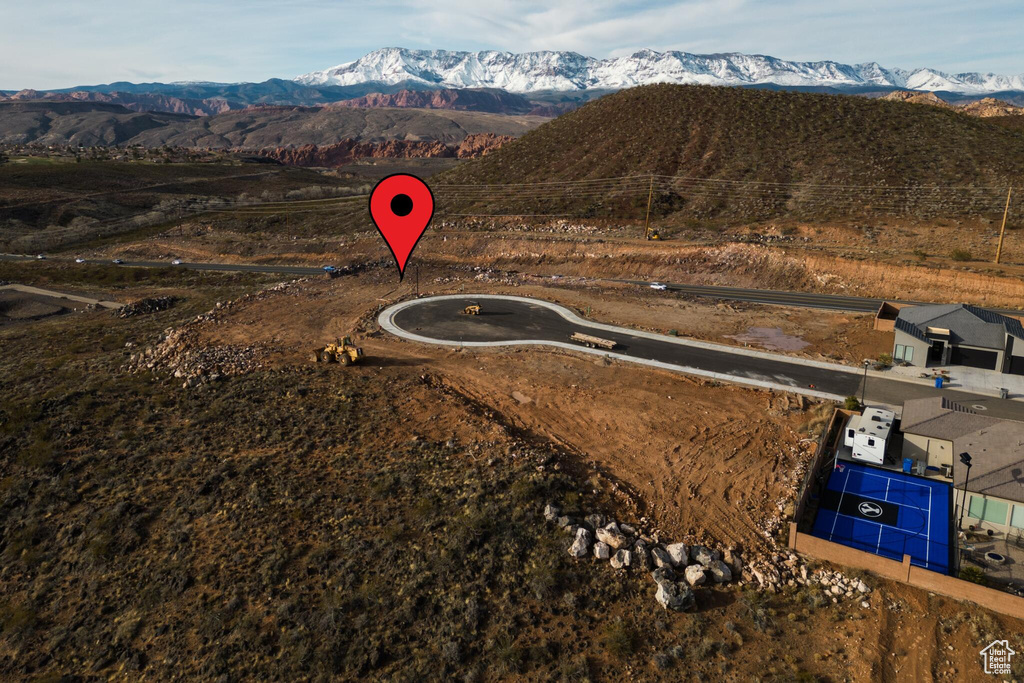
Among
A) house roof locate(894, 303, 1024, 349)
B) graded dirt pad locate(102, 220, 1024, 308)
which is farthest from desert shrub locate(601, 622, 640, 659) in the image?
graded dirt pad locate(102, 220, 1024, 308)

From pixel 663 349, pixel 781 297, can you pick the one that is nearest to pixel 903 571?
pixel 663 349

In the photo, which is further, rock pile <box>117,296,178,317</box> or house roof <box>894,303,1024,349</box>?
rock pile <box>117,296,178,317</box>

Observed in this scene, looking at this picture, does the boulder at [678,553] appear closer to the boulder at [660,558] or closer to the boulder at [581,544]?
the boulder at [660,558]

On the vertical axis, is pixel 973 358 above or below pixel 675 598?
above

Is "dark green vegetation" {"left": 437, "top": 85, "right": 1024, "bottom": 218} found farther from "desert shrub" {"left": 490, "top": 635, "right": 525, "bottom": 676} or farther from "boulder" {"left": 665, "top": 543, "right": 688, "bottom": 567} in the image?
"desert shrub" {"left": 490, "top": 635, "right": 525, "bottom": 676}

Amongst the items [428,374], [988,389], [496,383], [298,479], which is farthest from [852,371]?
[298,479]

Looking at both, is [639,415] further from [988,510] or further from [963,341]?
[963,341]

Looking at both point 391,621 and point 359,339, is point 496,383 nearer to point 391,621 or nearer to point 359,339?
point 359,339
